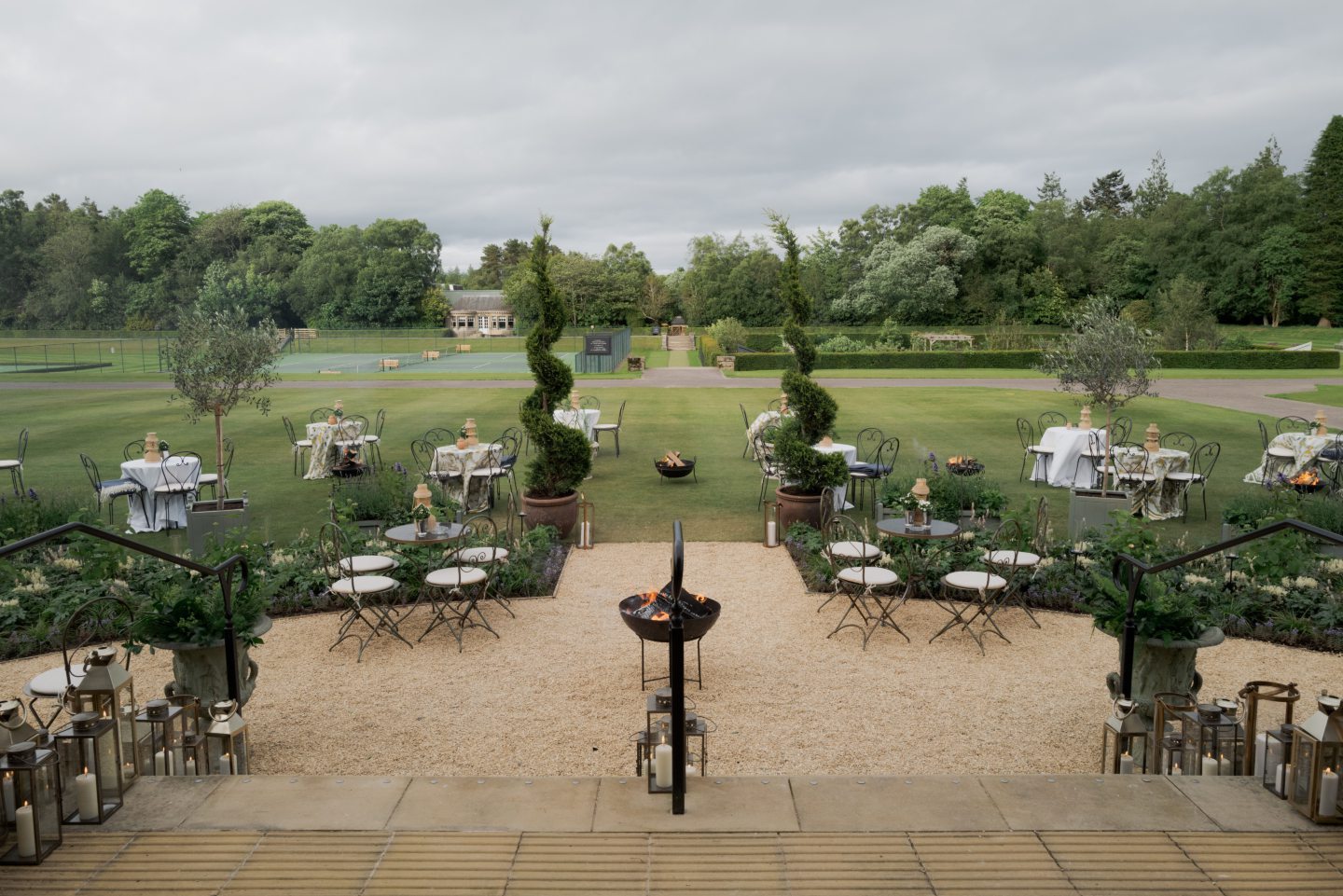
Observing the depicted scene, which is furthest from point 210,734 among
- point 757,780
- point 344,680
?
point 757,780

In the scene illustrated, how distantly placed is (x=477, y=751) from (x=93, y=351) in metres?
63.7

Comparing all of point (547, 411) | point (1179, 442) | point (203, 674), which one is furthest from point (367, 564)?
point (1179, 442)

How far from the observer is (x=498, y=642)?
324 inches

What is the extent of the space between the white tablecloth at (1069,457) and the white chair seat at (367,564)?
418 inches

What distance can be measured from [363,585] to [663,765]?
457 centimetres

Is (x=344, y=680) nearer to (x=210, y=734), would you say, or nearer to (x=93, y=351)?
(x=210, y=734)

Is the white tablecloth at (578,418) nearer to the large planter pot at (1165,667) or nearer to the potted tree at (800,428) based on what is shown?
the potted tree at (800,428)

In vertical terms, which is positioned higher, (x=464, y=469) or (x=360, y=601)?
(x=464, y=469)

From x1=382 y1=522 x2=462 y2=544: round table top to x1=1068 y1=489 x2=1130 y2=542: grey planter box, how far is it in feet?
23.3

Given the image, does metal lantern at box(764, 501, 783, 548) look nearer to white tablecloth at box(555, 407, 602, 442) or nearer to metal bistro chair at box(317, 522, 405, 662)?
metal bistro chair at box(317, 522, 405, 662)

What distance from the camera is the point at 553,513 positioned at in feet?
38.5

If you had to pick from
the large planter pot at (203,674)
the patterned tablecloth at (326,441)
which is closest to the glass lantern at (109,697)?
the large planter pot at (203,674)

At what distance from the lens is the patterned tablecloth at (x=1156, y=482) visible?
12.8 metres

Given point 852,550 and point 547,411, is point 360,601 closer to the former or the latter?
point 547,411
